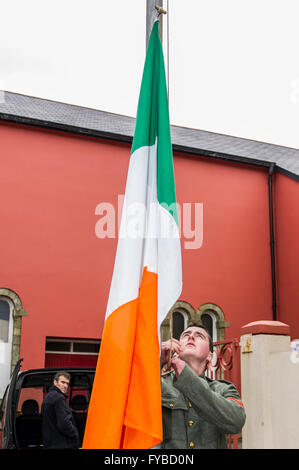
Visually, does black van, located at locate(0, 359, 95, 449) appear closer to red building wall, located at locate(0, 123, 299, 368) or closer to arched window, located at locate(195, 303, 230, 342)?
red building wall, located at locate(0, 123, 299, 368)

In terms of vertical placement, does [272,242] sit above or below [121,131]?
below

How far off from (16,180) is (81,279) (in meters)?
2.57

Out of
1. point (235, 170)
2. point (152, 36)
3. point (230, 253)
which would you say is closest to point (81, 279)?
point (230, 253)

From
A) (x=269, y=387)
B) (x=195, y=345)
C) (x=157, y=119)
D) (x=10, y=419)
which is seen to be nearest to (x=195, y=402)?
(x=195, y=345)

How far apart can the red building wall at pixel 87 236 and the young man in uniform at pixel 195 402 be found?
382 inches

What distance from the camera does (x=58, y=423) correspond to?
5.87 metres

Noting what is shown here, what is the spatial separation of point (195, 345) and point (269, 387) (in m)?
4.30

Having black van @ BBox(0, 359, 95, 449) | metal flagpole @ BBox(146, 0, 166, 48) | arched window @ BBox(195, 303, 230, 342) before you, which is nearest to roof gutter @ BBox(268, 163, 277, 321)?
arched window @ BBox(195, 303, 230, 342)

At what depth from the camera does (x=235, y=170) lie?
15.5 metres

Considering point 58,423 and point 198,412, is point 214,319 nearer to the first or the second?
point 58,423

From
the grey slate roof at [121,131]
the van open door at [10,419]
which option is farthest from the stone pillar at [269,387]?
the grey slate roof at [121,131]

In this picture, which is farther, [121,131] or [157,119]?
[121,131]

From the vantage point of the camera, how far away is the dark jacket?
5.86 meters
